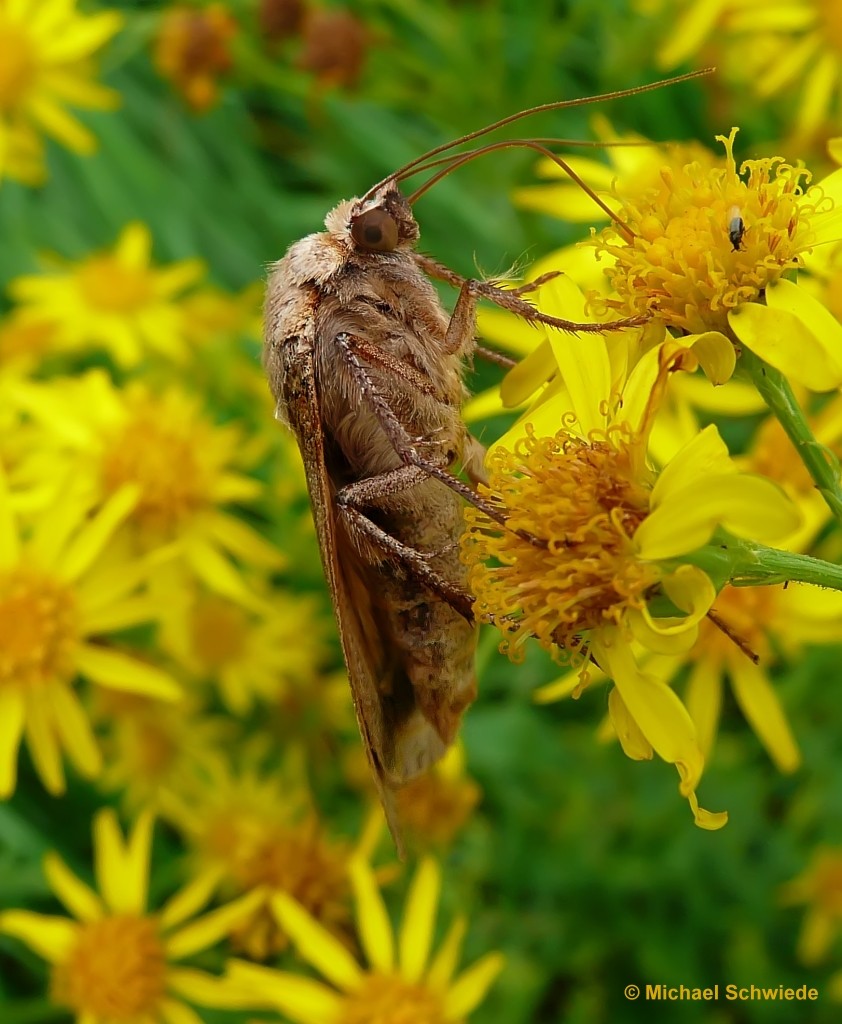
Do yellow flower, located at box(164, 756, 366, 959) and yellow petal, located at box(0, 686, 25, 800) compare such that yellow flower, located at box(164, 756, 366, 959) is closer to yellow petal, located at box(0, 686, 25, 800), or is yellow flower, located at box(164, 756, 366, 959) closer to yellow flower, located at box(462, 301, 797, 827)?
yellow petal, located at box(0, 686, 25, 800)

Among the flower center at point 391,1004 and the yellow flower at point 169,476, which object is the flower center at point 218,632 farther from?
the flower center at point 391,1004

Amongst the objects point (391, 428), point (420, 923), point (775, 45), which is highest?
point (775, 45)

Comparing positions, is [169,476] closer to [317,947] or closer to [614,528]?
[317,947]

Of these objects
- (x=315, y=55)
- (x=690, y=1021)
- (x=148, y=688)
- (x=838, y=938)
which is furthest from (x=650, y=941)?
(x=315, y=55)

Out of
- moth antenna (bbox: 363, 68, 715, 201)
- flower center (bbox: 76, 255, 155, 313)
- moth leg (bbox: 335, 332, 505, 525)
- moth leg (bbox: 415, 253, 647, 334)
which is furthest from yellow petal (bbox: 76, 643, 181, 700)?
flower center (bbox: 76, 255, 155, 313)

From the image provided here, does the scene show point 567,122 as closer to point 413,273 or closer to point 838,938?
point 413,273

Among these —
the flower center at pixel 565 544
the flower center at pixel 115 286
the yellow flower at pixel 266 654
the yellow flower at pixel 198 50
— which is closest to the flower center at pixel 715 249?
the flower center at pixel 565 544

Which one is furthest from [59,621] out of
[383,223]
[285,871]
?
[383,223]
